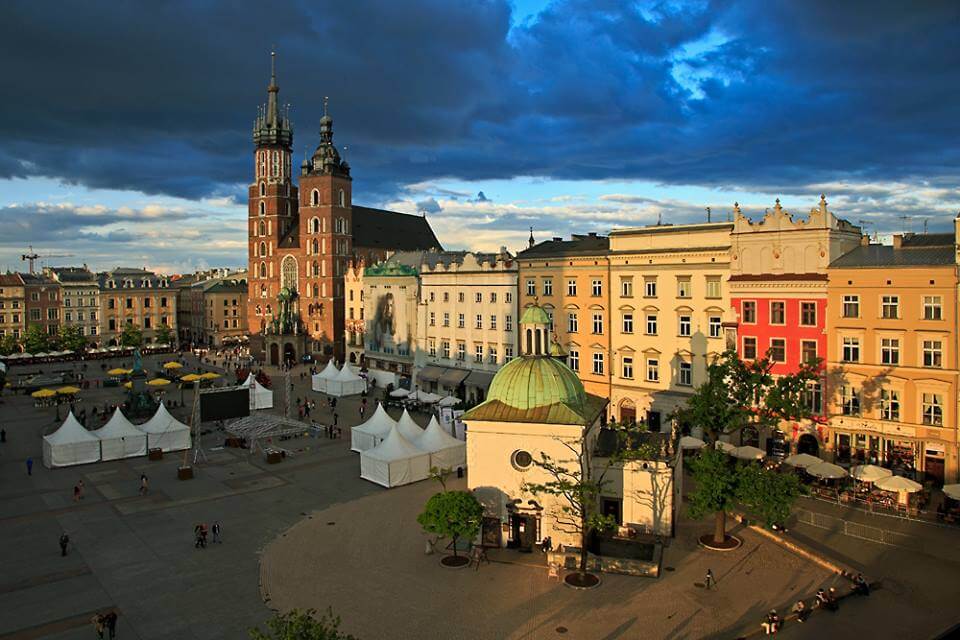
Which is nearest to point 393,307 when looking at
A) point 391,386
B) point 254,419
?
point 391,386

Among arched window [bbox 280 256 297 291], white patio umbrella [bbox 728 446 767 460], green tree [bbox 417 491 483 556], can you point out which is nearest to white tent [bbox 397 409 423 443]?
green tree [bbox 417 491 483 556]

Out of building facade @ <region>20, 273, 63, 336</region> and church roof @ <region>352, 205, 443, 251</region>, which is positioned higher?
church roof @ <region>352, 205, 443, 251</region>

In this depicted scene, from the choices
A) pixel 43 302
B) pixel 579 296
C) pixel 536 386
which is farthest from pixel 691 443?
pixel 43 302

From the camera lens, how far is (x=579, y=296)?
5372cm

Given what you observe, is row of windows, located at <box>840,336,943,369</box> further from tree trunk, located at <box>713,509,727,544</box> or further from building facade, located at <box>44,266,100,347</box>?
building facade, located at <box>44,266,100,347</box>

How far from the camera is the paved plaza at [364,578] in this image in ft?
78.5

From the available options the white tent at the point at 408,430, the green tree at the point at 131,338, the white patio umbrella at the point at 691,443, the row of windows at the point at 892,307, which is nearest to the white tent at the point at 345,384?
the white tent at the point at 408,430

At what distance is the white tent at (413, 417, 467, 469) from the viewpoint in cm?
4216

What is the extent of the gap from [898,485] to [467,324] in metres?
39.1

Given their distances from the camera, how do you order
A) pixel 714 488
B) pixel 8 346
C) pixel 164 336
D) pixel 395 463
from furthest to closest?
pixel 164 336 → pixel 8 346 → pixel 395 463 → pixel 714 488

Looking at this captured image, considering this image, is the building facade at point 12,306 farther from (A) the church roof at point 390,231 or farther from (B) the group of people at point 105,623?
(B) the group of people at point 105,623

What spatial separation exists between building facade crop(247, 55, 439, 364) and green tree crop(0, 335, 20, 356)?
106 ft

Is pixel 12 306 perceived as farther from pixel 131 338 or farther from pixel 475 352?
pixel 475 352

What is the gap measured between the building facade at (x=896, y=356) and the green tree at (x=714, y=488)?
44.1 ft
